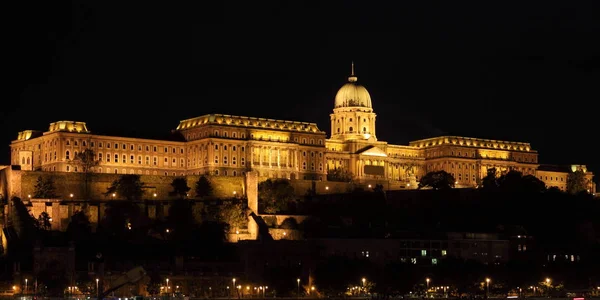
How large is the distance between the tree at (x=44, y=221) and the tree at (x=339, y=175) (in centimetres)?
5192

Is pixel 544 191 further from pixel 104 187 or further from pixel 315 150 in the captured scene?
pixel 104 187

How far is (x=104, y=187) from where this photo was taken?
453 feet

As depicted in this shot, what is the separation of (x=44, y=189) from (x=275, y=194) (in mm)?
24817

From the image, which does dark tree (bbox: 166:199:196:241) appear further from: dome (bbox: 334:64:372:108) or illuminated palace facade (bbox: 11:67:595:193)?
dome (bbox: 334:64:372:108)

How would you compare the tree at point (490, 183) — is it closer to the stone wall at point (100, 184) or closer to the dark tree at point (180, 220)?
the stone wall at point (100, 184)

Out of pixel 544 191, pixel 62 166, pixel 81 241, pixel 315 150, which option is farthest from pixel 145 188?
pixel 544 191

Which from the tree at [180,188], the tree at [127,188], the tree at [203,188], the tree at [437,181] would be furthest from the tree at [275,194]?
the tree at [437,181]

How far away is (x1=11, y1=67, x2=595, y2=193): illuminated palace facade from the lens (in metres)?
154

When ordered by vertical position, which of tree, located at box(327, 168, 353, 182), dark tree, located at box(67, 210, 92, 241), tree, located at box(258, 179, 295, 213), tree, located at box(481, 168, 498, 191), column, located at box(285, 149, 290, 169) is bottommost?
dark tree, located at box(67, 210, 92, 241)

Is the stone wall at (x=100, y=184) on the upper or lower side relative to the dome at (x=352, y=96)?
lower

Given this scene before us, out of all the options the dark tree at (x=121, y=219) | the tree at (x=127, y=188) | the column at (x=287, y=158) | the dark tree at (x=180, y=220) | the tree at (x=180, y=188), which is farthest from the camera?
the column at (x=287, y=158)

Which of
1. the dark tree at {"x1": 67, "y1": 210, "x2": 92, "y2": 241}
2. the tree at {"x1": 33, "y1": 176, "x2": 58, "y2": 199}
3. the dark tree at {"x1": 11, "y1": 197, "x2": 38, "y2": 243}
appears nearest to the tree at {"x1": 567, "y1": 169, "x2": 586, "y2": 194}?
the tree at {"x1": 33, "y1": 176, "x2": 58, "y2": 199}

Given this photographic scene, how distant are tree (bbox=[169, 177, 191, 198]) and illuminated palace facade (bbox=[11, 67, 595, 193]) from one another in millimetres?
13883

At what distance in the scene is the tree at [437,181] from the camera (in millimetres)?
157250
